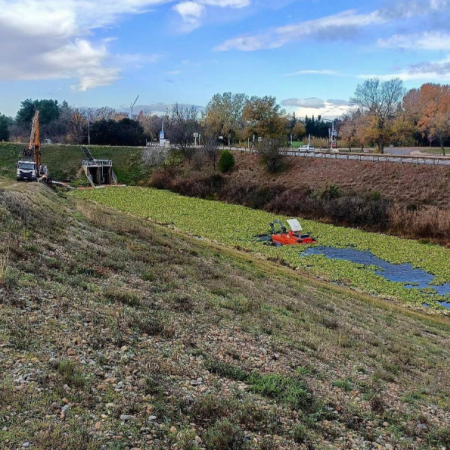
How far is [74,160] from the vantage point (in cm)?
6931

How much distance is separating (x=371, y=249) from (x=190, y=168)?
125ft

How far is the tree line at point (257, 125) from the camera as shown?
66438 millimetres

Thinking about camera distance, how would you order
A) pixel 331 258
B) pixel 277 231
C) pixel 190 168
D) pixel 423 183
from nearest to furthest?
pixel 331 258 → pixel 277 231 → pixel 423 183 → pixel 190 168

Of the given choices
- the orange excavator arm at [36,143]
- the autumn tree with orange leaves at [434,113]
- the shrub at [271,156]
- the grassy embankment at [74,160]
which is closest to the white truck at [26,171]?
the orange excavator arm at [36,143]

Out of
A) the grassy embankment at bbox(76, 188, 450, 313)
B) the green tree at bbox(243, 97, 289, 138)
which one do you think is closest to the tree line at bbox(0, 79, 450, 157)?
the green tree at bbox(243, 97, 289, 138)

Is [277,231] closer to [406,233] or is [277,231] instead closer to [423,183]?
[406,233]

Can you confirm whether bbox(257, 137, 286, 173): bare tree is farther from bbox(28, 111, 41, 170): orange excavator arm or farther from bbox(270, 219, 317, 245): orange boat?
bbox(28, 111, 41, 170): orange excavator arm

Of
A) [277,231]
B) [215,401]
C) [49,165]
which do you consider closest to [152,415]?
[215,401]

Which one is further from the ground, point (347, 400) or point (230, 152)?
point (230, 152)

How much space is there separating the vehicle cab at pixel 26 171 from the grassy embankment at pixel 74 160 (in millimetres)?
19593

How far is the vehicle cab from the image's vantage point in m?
41.5

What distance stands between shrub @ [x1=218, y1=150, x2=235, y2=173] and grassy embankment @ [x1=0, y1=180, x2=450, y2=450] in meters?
45.6

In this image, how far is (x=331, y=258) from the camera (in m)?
29.8

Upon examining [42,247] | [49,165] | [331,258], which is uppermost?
[49,165]
